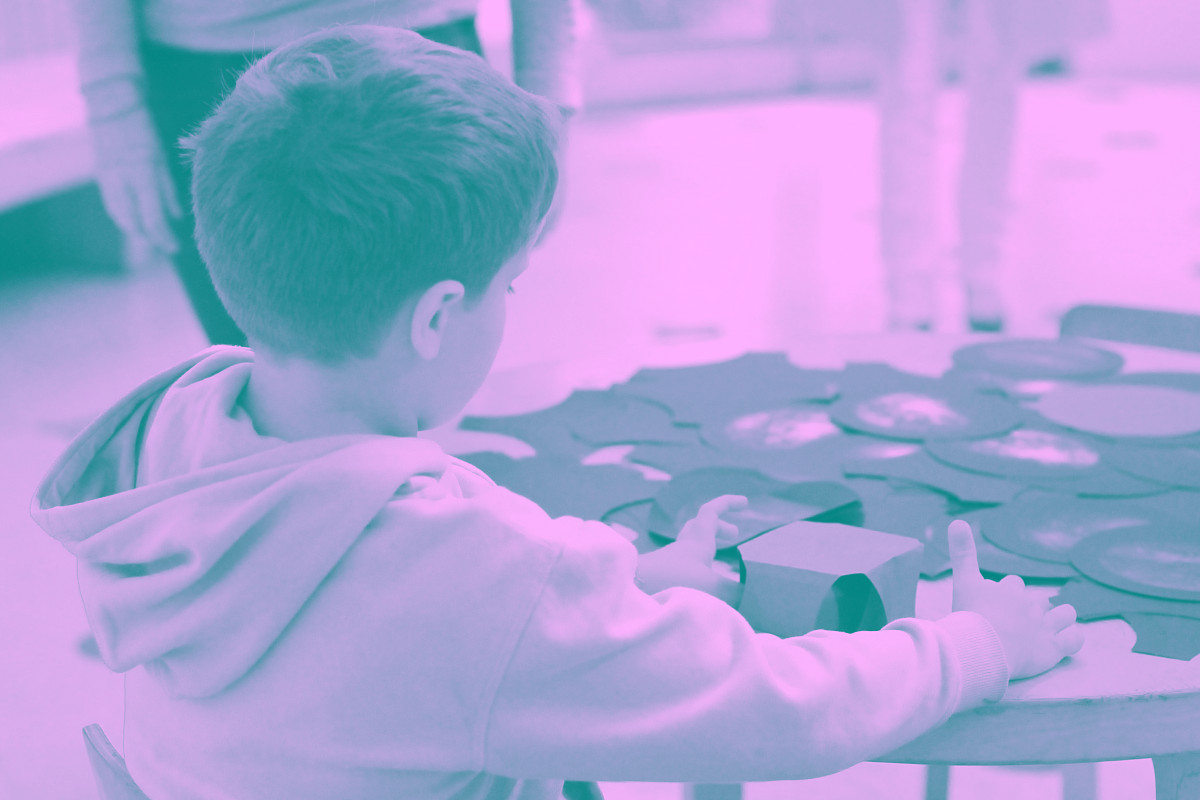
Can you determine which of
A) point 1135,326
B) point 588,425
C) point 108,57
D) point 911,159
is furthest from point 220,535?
point 911,159

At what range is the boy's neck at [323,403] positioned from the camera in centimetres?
61

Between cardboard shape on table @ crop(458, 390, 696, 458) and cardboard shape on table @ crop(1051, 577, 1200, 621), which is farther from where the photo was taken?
cardboard shape on table @ crop(458, 390, 696, 458)

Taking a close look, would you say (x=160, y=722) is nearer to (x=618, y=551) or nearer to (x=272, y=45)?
(x=618, y=551)

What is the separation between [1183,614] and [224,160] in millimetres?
587

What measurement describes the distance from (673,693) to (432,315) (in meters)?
0.22

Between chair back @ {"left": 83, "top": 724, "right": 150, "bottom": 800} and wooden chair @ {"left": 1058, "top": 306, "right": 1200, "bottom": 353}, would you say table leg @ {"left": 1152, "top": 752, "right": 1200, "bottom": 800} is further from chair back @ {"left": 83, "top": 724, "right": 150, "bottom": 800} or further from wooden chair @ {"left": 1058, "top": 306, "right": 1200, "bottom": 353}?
wooden chair @ {"left": 1058, "top": 306, "right": 1200, "bottom": 353}

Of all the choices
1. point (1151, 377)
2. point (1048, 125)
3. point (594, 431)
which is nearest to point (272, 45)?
point (594, 431)

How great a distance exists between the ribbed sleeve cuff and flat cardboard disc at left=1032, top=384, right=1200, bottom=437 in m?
0.42

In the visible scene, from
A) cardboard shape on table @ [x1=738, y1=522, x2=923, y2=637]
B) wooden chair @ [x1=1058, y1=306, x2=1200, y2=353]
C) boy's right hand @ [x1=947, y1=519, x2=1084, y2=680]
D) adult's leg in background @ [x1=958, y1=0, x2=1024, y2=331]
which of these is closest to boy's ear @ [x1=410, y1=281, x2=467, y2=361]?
cardboard shape on table @ [x1=738, y1=522, x2=923, y2=637]

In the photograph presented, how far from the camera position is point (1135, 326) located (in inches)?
53.6

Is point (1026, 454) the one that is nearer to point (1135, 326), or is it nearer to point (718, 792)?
point (718, 792)

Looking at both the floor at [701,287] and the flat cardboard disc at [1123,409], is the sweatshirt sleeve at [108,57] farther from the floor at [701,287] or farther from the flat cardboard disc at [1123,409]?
the flat cardboard disc at [1123,409]

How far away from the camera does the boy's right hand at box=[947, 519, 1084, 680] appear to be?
0.63 m

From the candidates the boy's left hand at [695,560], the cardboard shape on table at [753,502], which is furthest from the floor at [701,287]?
the boy's left hand at [695,560]
